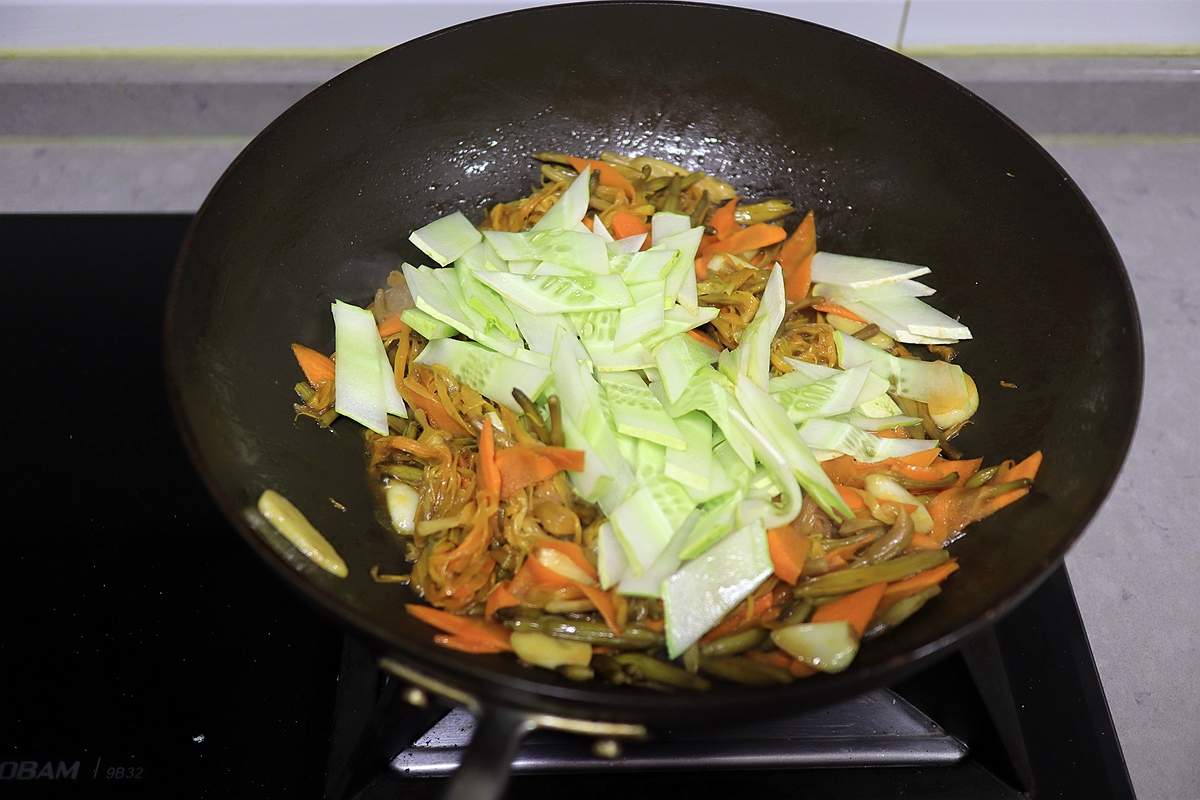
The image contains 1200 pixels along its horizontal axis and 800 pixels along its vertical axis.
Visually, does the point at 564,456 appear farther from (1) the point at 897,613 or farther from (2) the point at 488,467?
(1) the point at 897,613

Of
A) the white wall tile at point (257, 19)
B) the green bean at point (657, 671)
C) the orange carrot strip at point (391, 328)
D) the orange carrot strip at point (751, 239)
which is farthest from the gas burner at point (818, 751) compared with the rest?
the white wall tile at point (257, 19)

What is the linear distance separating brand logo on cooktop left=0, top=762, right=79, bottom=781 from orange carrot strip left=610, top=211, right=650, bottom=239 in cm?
122

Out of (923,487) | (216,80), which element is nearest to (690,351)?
(923,487)

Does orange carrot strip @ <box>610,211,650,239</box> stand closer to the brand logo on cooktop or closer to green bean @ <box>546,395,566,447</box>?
green bean @ <box>546,395,566,447</box>

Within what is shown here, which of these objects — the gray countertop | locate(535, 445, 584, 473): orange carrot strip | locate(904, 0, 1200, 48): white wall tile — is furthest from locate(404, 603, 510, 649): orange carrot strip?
locate(904, 0, 1200, 48): white wall tile

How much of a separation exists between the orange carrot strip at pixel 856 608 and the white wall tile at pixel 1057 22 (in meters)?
1.52

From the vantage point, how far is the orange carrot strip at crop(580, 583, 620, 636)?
1.17 m

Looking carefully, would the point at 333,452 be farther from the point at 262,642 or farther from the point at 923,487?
the point at 923,487

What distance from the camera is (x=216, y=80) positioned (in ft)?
6.66

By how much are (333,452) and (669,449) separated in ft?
1.75

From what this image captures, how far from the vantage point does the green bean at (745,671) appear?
3.45 ft

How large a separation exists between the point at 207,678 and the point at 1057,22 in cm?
229

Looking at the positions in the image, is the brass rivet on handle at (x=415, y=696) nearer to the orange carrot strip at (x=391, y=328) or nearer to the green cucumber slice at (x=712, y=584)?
the green cucumber slice at (x=712, y=584)

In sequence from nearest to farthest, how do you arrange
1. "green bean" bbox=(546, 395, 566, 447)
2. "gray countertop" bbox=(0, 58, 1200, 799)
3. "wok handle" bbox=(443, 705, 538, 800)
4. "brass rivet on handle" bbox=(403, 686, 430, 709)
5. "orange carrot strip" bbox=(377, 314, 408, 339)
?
"wok handle" bbox=(443, 705, 538, 800) < "brass rivet on handle" bbox=(403, 686, 430, 709) < "green bean" bbox=(546, 395, 566, 447) < "orange carrot strip" bbox=(377, 314, 408, 339) < "gray countertop" bbox=(0, 58, 1200, 799)
